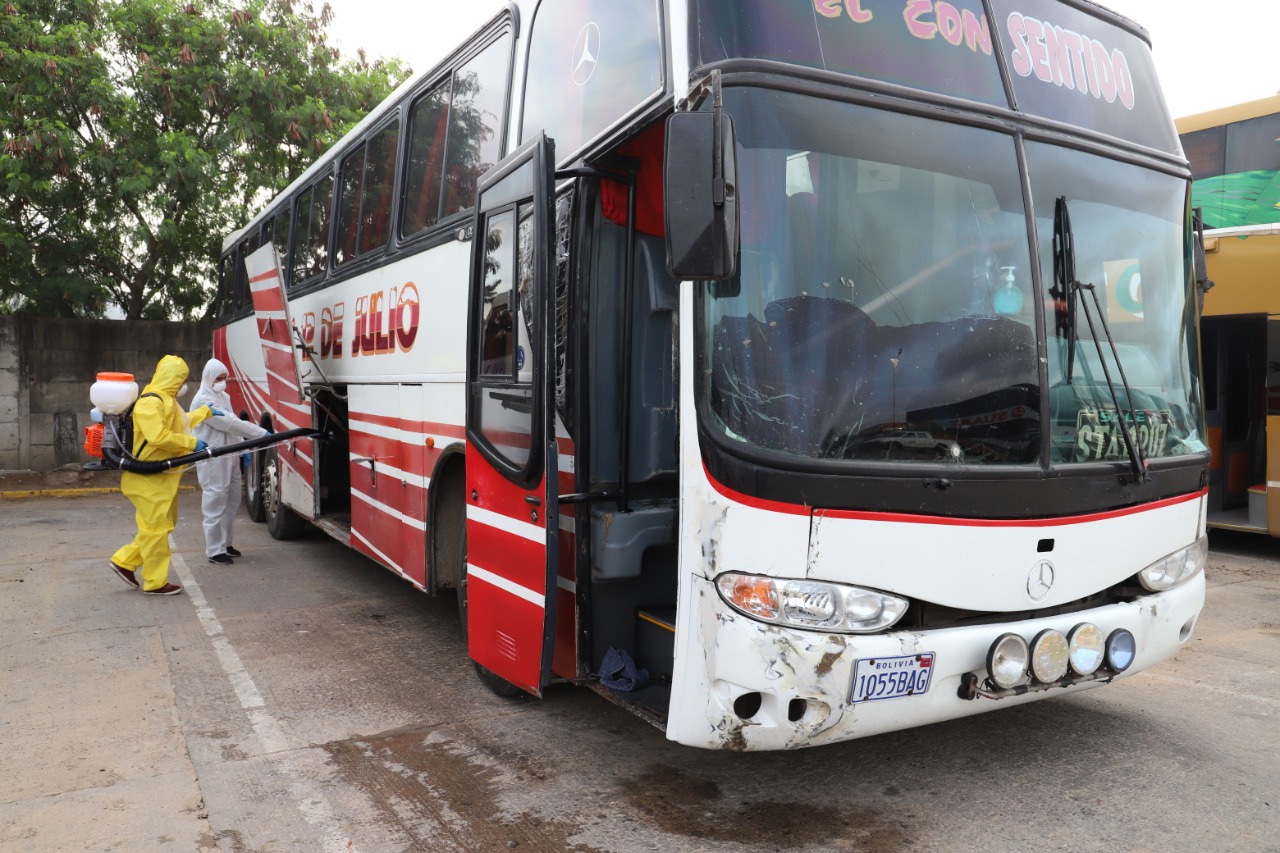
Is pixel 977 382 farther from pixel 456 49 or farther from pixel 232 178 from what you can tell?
pixel 232 178

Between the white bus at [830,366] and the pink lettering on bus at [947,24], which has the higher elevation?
the pink lettering on bus at [947,24]

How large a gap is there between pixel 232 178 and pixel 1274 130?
41.8ft

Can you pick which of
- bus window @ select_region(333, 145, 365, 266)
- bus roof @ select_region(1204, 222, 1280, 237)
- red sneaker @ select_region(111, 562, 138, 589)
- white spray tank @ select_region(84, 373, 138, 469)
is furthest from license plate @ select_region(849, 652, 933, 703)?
bus roof @ select_region(1204, 222, 1280, 237)

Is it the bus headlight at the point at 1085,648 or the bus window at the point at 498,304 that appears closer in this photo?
the bus headlight at the point at 1085,648

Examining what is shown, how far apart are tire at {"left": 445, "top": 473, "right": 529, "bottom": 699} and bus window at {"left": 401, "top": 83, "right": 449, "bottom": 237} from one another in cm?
164

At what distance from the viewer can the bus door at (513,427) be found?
377 cm

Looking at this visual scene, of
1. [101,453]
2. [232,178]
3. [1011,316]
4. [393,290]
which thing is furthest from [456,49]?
[232,178]

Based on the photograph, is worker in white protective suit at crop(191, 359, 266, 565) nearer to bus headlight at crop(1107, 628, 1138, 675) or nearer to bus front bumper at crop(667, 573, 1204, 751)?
bus front bumper at crop(667, 573, 1204, 751)

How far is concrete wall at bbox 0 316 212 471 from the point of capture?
14.1 metres

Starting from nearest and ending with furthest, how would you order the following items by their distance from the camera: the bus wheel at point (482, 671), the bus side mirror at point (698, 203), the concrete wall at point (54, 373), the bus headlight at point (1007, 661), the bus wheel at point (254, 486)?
the bus side mirror at point (698, 203) → the bus headlight at point (1007, 661) → the bus wheel at point (482, 671) → the bus wheel at point (254, 486) → the concrete wall at point (54, 373)

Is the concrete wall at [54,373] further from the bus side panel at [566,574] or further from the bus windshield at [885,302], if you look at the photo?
the bus windshield at [885,302]

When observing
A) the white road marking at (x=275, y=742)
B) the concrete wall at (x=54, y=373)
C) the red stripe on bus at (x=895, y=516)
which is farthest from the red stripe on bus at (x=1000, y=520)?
the concrete wall at (x=54, y=373)

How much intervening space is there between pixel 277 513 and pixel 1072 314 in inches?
317

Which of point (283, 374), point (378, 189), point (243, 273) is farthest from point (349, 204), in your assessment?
point (243, 273)
